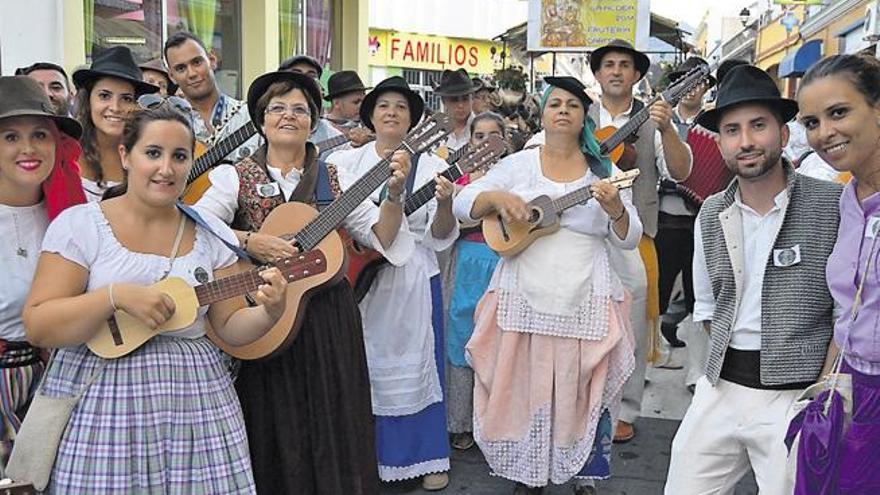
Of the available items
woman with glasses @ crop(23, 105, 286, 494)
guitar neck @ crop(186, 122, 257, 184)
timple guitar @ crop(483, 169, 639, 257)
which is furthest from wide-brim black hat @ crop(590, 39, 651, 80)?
woman with glasses @ crop(23, 105, 286, 494)

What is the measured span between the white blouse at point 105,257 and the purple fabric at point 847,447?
6.01 ft

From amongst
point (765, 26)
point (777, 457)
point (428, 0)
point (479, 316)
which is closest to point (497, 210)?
point (479, 316)

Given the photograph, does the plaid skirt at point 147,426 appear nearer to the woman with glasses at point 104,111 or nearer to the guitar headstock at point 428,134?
the woman with glasses at point 104,111

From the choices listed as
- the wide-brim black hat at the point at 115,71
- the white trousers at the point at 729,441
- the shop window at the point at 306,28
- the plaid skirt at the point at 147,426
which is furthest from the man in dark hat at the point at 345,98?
the shop window at the point at 306,28

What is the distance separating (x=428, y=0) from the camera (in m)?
20.4

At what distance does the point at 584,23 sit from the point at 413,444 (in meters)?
9.07

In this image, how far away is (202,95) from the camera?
4590mm

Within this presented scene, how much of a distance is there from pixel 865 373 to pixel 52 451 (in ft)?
7.49

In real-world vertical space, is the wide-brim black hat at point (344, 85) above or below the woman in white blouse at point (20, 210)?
above

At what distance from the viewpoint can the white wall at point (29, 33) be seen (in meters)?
5.81

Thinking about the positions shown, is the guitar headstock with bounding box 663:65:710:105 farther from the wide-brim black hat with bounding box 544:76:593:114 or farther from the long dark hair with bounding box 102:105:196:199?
the long dark hair with bounding box 102:105:196:199

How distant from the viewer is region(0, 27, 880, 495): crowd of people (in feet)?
7.32

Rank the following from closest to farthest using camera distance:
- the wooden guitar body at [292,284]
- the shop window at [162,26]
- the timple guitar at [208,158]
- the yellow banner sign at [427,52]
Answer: the wooden guitar body at [292,284], the timple guitar at [208,158], the shop window at [162,26], the yellow banner sign at [427,52]

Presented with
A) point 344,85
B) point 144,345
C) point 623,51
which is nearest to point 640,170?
point 623,51
